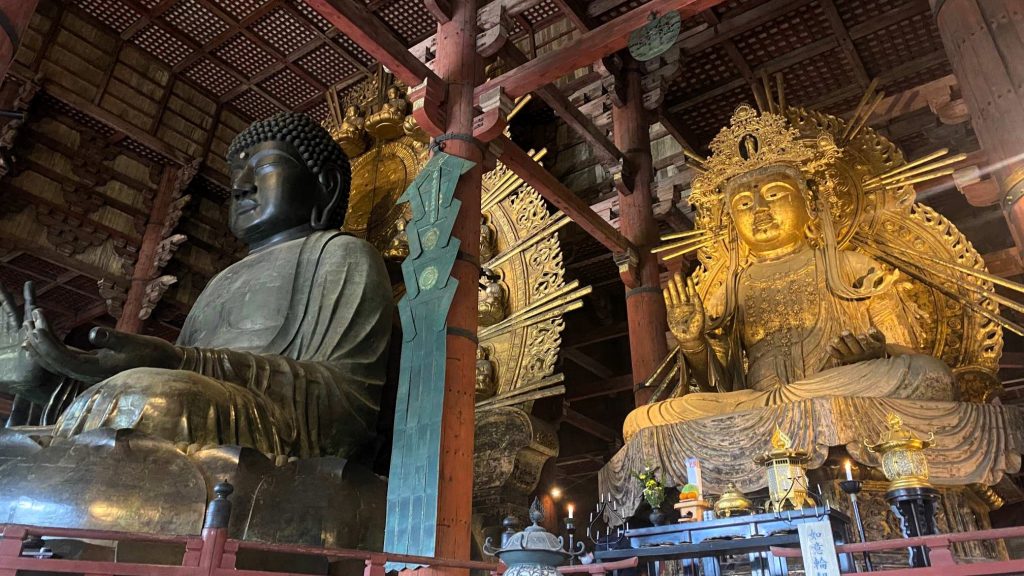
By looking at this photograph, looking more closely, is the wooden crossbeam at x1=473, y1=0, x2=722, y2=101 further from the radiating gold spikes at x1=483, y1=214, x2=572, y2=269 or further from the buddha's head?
the buddha's head

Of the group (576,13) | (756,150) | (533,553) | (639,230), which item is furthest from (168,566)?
(576,13)

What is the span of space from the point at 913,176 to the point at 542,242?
2154 millimetres

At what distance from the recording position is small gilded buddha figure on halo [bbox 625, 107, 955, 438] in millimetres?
3855

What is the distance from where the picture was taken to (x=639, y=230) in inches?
204

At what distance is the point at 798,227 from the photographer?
451 centimetres

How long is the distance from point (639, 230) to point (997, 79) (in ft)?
8.21

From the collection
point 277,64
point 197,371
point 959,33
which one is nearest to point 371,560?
point 197,371

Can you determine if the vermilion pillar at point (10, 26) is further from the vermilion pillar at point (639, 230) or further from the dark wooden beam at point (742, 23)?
the dark wooden beam at point (742, 23)

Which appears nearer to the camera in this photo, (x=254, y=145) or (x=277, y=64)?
(x=254, y=145)

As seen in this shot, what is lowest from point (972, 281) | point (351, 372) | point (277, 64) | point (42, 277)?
point (351, 372)

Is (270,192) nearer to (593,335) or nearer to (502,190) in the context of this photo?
(502,190)

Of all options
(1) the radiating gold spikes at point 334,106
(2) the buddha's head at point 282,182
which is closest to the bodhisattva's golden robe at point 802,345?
(2) the buddha's head at point 282,182

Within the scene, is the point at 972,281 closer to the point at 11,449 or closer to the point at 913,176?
the point at 913,176

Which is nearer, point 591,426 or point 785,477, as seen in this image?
point 785,477
